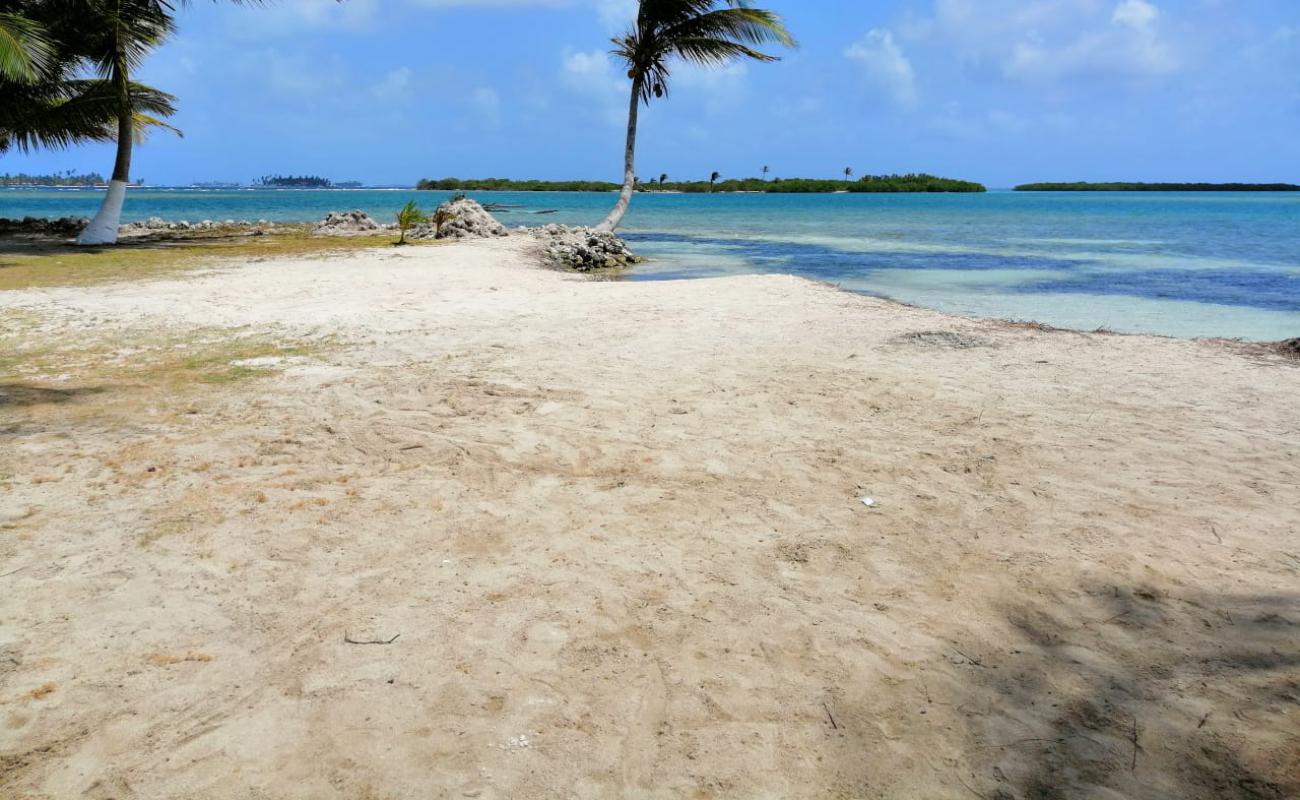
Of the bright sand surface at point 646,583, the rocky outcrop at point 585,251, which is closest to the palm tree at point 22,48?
the rocky outcrop at point 585,251

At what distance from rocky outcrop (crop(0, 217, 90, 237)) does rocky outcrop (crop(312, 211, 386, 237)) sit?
5.40 meters

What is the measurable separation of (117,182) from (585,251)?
9.68 meters

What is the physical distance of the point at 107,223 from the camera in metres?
17.0

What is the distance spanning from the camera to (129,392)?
5527 mm

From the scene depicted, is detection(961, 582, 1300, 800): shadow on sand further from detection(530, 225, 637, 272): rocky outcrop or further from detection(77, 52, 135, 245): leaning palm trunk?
detection(77, 52, 135, 245): leaning palm trunk

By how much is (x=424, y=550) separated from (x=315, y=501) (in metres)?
0.76

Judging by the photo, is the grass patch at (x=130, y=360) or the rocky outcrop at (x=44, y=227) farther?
the rocky outcrop at (x=44, y=227)

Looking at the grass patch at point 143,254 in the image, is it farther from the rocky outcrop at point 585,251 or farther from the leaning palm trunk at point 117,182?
the rocky outcrop at point 585,251

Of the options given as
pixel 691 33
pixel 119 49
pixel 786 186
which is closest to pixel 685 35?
pixel 691 33

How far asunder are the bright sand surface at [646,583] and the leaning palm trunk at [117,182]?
1317 centimetres

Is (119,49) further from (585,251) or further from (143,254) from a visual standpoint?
(585,251)

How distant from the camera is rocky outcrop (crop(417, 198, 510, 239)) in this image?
20.4 m

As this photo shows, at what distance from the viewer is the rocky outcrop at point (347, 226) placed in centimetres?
2230

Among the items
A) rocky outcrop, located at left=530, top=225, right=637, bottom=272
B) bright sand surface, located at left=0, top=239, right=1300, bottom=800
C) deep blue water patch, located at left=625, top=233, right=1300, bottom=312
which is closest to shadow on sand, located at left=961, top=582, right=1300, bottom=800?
bright sand surface, located at left=0, top=239, right=1300, bottom=800
